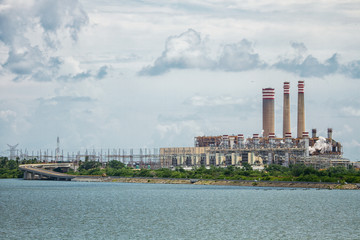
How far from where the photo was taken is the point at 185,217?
221ft

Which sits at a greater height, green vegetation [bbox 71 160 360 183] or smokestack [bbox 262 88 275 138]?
smokestack [bbox 262 88 275 138]

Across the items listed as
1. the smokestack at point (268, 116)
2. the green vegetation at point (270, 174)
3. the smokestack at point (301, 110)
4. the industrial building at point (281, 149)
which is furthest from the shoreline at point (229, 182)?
the smokestack at point (301, 110)

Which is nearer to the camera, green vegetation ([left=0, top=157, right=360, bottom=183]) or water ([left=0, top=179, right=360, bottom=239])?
water ([left=0, top=179, right=360, bottom=239])

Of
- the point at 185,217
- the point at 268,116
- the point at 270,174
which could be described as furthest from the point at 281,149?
the point at 185,217

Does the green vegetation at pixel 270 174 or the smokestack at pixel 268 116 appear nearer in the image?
the green vegetation at pixel 270 174

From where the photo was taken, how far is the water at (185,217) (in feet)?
175

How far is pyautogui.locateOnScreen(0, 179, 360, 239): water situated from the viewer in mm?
53375

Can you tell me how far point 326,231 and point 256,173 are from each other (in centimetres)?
9440

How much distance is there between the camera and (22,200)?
9369 centimetres

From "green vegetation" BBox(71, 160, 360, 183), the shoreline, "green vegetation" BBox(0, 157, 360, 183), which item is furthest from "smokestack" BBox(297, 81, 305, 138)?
the shoreline

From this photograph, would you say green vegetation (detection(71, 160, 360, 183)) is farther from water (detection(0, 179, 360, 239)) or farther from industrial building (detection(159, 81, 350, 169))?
water (detection(0, 179, 360, 239))

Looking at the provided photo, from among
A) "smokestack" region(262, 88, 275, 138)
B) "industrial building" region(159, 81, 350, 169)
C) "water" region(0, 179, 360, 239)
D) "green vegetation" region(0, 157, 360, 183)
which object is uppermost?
"smokestack" region(262, 88, 275, 138)

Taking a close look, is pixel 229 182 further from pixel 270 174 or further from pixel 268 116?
pixel 268 116

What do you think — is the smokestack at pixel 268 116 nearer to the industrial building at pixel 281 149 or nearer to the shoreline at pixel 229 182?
the industrial building at pixel 281 149
